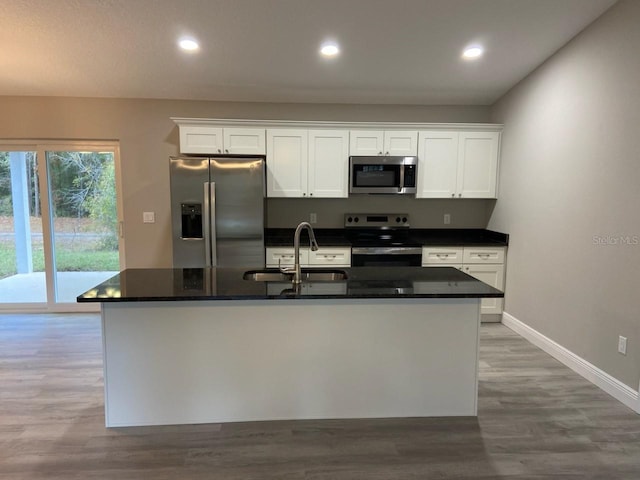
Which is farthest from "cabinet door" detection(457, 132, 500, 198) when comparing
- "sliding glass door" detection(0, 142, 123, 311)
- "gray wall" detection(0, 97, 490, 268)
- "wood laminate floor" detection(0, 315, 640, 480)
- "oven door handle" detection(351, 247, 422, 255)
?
"sliding glass door" detection(0, 142, 123, 311)

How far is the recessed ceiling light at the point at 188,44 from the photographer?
3078 mm

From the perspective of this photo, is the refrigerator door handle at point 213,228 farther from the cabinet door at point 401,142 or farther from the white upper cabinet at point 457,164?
the white upper cabinet at point 457,164

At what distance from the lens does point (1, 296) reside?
4352 mm

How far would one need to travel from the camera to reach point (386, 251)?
156 inches

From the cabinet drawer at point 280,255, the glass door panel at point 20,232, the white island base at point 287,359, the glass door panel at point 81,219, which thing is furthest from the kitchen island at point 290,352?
the glass door panel at point 20,232

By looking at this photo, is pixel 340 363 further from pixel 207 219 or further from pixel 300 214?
pixel 300 214

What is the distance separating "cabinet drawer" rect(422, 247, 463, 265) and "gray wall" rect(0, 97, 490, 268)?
814 mm

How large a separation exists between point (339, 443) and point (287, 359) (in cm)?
54

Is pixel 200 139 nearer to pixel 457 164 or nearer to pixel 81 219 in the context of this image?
pixel 81 219

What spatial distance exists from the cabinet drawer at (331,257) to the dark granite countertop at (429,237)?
0.08m

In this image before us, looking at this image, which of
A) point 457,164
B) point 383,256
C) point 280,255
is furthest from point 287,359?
point 457,164

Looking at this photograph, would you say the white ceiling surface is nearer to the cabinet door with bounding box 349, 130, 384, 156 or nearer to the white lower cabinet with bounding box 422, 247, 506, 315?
the cabinet door with bounding box 349, 130, 384, 156

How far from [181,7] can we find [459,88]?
2.85 meters

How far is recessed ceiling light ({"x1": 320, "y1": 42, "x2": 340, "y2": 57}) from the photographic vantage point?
10.4 ft
